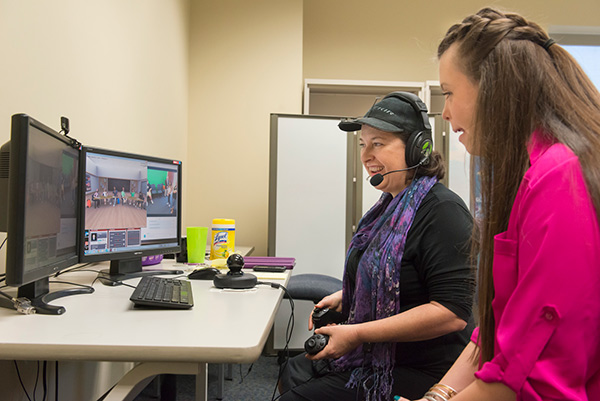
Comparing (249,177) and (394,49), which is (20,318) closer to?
(249,177)

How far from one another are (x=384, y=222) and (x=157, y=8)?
2.20m

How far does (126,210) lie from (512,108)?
129 centimetres

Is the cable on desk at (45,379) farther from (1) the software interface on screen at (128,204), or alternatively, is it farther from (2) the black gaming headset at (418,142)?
(2) the black gaming headset at (418,142)

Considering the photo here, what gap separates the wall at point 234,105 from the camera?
359cm

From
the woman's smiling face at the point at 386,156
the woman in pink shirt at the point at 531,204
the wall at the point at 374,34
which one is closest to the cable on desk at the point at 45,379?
the woman's smiling face at the point at 386,156

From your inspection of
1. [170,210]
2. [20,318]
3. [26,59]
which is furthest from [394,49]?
[20,318]

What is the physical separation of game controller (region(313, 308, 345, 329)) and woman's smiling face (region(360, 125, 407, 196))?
0.41 metres

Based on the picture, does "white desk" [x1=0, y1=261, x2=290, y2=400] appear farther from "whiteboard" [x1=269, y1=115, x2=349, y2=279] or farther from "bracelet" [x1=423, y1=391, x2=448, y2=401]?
"whiteboard" [x1=269, y1=115, x2=349, y2=279]

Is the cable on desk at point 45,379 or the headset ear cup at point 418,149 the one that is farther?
the cable on desk at point 45,379

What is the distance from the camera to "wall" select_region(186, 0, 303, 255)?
3590 millimetres

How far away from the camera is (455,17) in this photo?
160 inches

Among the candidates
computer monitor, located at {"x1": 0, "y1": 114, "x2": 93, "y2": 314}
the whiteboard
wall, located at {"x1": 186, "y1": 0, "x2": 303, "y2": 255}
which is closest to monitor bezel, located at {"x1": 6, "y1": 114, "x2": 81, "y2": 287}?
computer monitor, located at {"x1": 0, "y1": 114, "x2": 93, "y2": 314}

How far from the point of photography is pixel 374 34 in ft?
13.3

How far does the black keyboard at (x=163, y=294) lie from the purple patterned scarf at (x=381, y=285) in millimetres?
442
